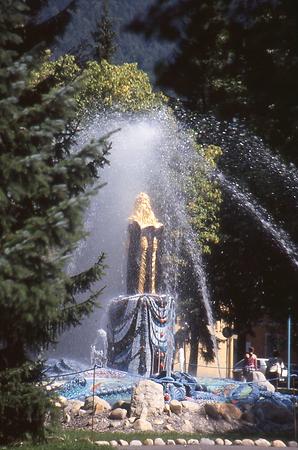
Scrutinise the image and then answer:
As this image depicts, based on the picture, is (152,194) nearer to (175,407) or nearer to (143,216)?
(143,216)

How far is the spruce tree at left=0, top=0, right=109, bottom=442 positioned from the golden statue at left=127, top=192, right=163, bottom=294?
1075 cm

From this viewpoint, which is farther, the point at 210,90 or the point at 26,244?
the point at 210,90

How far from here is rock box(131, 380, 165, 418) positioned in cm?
1736

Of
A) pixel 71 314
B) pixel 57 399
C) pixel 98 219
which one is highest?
pixel 98 219

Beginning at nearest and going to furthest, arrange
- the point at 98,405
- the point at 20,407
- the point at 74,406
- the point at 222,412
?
the point at 20,407, the point at 98,405, the point at 74,406, the point at 222,412

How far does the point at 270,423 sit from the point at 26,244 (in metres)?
11.6

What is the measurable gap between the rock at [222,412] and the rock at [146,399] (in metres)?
1.10

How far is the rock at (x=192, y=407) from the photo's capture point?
1817 cm

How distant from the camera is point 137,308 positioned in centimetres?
2112

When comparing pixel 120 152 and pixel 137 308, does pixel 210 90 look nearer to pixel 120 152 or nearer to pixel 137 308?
pixel 137 308

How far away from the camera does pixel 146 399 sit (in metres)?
17.4

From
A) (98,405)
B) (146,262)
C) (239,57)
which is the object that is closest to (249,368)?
(146,262)

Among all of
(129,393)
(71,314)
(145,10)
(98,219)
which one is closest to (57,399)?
(71,314)

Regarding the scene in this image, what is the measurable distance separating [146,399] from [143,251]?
246 inches
